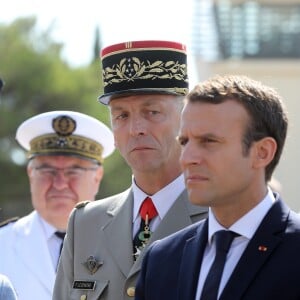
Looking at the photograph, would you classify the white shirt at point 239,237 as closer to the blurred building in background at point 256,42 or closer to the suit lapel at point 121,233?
the suit lapel at point 121,233

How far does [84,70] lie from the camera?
37594 mm

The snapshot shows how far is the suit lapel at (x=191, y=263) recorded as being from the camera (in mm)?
3762

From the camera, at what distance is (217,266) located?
12.1 feet

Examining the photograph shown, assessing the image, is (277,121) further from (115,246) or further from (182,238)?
(115,246)

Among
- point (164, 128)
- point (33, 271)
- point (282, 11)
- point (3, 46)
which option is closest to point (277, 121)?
point (164, 128)

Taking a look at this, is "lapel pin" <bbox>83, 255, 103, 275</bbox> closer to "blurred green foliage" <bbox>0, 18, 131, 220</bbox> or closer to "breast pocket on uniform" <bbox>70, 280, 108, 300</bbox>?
"breast pocket on uniform" <bbox>70, 280, 108, 300</bbox>

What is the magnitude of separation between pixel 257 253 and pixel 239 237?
4.0 inches

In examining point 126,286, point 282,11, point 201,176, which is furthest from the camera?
point 282,11

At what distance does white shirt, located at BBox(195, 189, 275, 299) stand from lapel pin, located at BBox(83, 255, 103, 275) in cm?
92

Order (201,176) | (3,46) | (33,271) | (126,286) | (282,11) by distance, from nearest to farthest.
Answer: (201,176) → (126,286) → (33,271) → (282,11) → (3,46)

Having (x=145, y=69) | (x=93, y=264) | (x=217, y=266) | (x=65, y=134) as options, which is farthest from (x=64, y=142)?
(x=217, y=266)

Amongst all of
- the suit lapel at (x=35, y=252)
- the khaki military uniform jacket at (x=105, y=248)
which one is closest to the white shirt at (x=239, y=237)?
the khaki military uniform jacket at (x=105, y=248)

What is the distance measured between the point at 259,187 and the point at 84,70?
34001 millimetres

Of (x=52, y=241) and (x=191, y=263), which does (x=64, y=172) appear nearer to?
(x=52, y=241)
